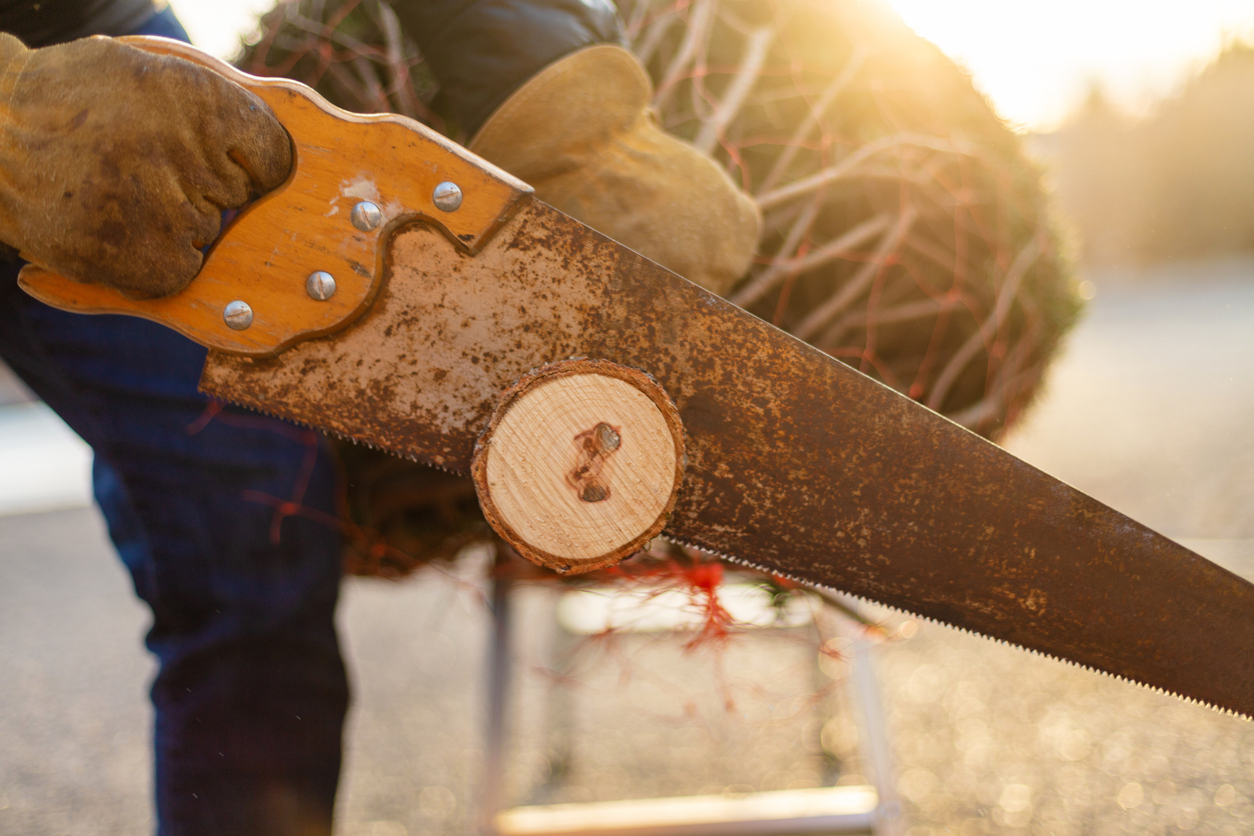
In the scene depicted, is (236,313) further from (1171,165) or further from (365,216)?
(1171,165)

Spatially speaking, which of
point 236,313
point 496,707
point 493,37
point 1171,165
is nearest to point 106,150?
point 236,313

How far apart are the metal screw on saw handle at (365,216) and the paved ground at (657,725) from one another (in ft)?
1.46

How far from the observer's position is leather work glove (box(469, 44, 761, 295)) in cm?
53

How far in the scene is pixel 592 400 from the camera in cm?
45

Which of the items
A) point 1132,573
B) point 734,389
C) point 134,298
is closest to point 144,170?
point 134,298

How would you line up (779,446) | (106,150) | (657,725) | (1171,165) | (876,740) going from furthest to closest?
(1171,165)
(657,725)
(876,740)
(779,446)
(106,150)

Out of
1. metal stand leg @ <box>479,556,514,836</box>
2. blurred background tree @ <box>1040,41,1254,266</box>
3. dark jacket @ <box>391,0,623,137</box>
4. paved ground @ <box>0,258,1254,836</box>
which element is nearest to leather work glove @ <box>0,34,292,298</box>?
dark jacket @ <box>391,0,623,137</box>

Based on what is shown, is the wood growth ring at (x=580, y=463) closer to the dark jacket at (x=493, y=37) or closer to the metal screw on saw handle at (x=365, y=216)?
the metal screw on saw handle at (x=365, y=216)

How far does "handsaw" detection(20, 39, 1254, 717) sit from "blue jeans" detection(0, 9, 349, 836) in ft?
0.53

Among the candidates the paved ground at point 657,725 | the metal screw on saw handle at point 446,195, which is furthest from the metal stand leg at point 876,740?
the metal screw on saw handle at point 446,195

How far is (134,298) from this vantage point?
0.44m

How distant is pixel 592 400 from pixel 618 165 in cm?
21

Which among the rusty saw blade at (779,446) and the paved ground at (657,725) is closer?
the rusty saw blade at (779,446)

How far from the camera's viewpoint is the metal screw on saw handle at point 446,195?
0.46 meters
